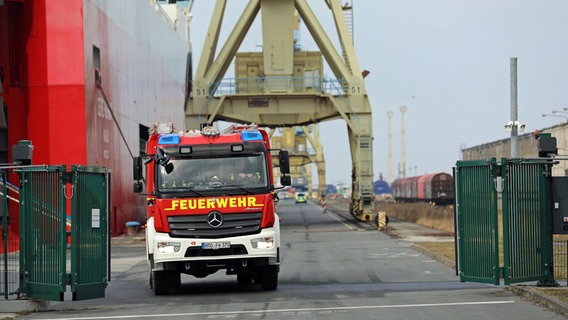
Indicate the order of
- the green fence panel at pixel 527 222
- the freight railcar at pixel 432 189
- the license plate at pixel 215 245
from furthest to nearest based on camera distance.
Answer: the freight railcar at pixel 432 189 < the license plate at pixel 215 245 < the green fence panel at pixel 527 222

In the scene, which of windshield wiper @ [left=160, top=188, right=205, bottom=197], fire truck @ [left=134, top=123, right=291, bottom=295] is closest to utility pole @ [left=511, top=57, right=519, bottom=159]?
fire truck @ [left=134, top=123, right=291, bottom=295]

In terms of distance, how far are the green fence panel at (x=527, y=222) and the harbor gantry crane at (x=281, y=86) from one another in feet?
112

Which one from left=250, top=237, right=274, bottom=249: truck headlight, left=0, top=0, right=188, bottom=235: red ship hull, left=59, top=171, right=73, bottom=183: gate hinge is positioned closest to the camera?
left=59, top=171, right=73, bottom=183: gate hinge

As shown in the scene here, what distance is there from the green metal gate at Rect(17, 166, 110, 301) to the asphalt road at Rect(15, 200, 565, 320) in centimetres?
49

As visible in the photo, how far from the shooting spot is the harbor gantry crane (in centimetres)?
5119

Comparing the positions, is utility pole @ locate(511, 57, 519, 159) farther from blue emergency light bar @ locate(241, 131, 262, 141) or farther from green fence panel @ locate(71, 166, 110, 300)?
green fence panel @ locate(71, 166, 110, 300)

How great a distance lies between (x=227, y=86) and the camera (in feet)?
169

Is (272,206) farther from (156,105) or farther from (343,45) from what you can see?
(156,105)

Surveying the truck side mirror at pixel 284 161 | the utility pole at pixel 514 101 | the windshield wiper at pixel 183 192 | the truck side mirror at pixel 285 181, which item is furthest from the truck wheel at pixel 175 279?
the utility pole at pixel 514 101

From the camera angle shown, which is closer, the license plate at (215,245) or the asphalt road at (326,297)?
the asphalt road at (326,297)

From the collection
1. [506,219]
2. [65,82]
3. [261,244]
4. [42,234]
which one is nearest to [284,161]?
[261,244]

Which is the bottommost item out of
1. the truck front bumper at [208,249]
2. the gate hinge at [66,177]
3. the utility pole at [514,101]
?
the truck front bumper at [208,249]

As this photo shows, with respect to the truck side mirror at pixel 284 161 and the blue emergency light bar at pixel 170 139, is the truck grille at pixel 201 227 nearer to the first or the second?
the truck side mirror at pixel 284 161

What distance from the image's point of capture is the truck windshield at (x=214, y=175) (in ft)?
57.7
